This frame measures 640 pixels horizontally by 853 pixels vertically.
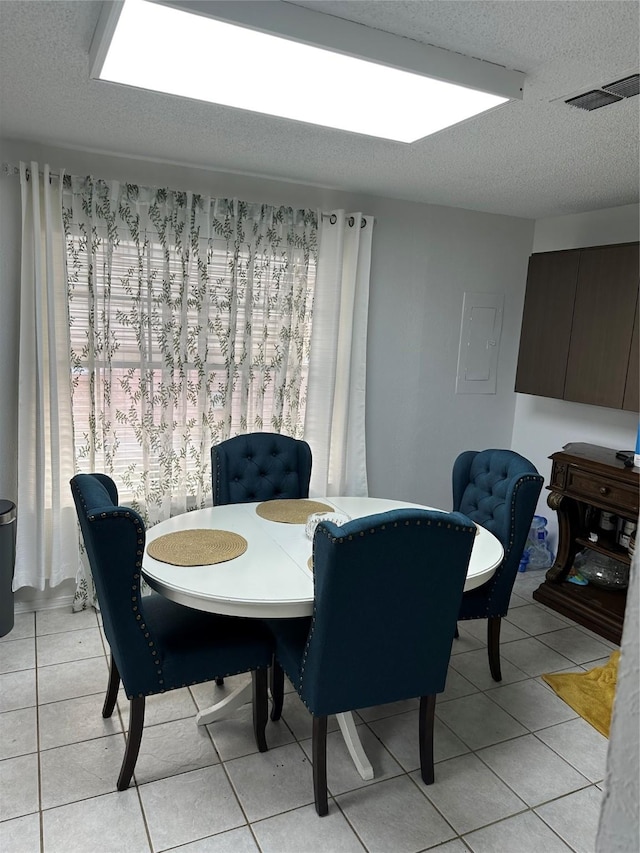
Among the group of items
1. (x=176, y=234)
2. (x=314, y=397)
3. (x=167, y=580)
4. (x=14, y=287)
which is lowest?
(x=167, y=580)

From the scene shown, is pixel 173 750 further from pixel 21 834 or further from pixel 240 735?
pixel 21 834

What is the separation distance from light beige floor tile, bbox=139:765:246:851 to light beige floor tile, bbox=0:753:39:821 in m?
0.35

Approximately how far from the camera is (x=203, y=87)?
1.90 m

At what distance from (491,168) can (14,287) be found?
2377 millimetres

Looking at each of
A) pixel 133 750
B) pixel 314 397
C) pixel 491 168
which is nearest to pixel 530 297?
pixel 491 168

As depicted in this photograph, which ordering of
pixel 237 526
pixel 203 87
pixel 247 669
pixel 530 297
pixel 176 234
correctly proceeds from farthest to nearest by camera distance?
1. pixel 530 297
2. pixel 176 234
3. pixel 237 526
4. pixel 247 669
5. pixel 203 87

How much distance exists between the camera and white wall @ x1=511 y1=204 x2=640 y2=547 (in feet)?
12.0

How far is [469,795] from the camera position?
6.85ft

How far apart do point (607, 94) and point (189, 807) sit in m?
2.65

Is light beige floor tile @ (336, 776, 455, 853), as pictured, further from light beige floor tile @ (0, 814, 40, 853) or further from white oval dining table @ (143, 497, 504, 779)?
light beige floor tile @ (0, 814, 40, 853)

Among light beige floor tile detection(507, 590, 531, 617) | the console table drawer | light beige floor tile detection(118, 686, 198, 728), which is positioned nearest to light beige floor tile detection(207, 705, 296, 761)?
light beige floor tile detection(118, 686, 198, 728)

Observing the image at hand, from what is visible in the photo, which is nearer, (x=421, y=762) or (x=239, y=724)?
(x=421, y=762)

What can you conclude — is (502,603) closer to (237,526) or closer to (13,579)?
(237,526)

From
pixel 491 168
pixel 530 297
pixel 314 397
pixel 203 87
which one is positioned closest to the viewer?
pixel 203 87
